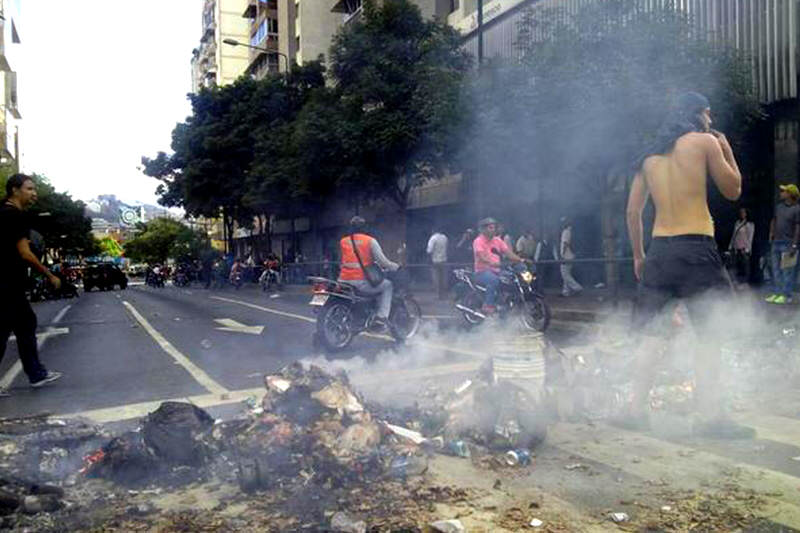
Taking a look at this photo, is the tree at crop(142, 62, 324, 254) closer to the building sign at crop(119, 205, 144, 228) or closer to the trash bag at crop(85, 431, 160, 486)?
the trash bag at crop(85, 431, 160, 486)

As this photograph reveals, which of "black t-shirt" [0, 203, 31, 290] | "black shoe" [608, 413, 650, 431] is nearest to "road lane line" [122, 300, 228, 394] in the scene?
"black t-shirt" [0, 203, 31, 290]

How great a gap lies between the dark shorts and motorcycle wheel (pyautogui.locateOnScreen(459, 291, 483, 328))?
525 cm

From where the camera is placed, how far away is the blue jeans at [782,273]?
935 cm

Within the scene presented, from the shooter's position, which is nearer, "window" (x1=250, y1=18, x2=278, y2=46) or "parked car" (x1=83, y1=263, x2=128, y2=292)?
"parked car" (x1=83, y1=263, x2=128, y2=292)

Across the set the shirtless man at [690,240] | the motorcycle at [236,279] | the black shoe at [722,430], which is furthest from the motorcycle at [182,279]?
the black shoe at [722,430]

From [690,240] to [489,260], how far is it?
515 cm

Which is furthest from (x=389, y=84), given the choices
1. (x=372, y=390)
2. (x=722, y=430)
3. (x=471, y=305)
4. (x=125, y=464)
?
(x=125, y=464)

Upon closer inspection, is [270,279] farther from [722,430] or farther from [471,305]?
[722,430]

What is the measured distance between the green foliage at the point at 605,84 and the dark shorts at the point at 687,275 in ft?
18.6

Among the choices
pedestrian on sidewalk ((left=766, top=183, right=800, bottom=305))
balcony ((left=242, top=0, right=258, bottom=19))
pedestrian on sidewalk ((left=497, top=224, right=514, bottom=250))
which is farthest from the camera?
balcony ((left=242, top=0, right=258, bottom=19))

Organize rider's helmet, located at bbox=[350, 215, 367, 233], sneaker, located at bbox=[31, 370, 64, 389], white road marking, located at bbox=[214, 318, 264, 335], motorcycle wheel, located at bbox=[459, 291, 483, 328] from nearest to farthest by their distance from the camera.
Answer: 1. sneaker, located at bbox=[31, 370, 64, 389]
2. rider's helmet, located at bbox=[350, 215, 367, 233]
3. motorcycle wheel, located at bbox=[459, 291, 483, 328]
4. white road marking, located at bbox=[214, 318, 264, 335]

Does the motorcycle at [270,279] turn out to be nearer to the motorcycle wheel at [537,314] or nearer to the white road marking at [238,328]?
the white road marking at [238,328]

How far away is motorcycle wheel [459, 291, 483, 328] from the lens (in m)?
9.18

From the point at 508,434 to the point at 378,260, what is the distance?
13.7ft
